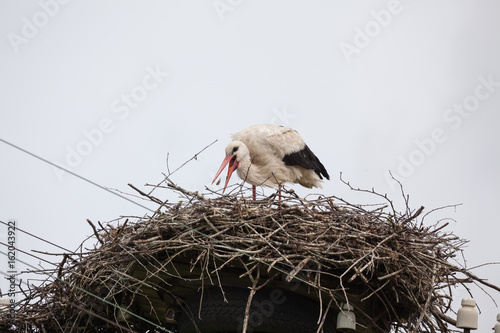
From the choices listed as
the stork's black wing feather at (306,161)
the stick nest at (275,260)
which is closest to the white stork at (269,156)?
the stork's black wing feather at (306,161)

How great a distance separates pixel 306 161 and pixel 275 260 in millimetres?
3773

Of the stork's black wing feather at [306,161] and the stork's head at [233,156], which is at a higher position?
the stork's black wing feather at [306,161]

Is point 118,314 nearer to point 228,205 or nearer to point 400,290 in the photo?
point 228,205

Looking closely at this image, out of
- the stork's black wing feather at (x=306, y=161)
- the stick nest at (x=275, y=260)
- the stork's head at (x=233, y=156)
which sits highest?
the stork's black wing feather at (x=306, y=161)

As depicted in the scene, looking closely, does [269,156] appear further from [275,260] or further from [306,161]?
[275,260]

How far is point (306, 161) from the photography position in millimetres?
9953

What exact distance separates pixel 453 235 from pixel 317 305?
1358 millimetres

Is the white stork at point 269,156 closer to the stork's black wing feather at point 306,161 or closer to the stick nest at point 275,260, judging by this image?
the stork's black wing feather at point 306,161

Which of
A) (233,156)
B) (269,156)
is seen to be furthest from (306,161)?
(233,156)

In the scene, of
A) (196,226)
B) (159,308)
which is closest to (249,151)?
(159,308)

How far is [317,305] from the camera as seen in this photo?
7.21 m

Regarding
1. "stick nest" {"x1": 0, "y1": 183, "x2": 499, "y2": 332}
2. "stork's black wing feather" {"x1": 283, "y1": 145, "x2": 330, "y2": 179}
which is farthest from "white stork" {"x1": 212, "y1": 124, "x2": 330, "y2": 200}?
"stick nest" {"x1": 0, "y1": 183, "x2": 499, "y2": 332}

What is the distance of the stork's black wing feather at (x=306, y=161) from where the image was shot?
9797 mm

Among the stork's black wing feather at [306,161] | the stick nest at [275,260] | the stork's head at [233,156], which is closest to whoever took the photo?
the stick nest at [275,260]
